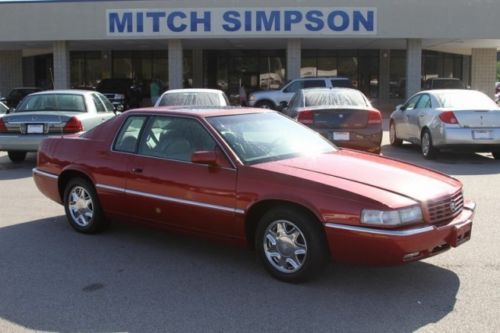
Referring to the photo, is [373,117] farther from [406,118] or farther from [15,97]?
[15,97]

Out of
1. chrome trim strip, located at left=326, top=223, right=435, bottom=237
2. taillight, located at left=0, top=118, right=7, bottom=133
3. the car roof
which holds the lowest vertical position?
chrome trim strip, located at left=326, top=223, right=435, bottom=237

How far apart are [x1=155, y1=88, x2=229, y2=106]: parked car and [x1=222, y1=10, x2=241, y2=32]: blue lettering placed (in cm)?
1121

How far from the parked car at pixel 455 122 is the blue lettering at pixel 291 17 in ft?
37.9

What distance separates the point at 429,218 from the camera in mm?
4559

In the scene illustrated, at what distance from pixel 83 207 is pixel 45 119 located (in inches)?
216

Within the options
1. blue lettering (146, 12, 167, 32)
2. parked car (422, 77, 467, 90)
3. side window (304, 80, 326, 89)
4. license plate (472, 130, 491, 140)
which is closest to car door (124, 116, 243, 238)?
license plate (472, 130, 491, 140)

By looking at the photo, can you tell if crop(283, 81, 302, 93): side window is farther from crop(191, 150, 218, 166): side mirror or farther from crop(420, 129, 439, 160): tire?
crop(191, 150, 218, 166): side mirror

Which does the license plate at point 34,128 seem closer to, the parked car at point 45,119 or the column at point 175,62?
the parked car at point 45,119

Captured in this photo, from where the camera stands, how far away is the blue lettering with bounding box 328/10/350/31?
23.9m

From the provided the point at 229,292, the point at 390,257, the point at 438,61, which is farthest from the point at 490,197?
the point at 438,61

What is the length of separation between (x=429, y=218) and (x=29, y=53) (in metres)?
33.2

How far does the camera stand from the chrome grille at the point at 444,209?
460 centimetres

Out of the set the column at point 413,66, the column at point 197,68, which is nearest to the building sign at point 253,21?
the column at point 413,66

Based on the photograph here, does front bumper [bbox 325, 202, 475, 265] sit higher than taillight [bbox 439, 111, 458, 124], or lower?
lower
